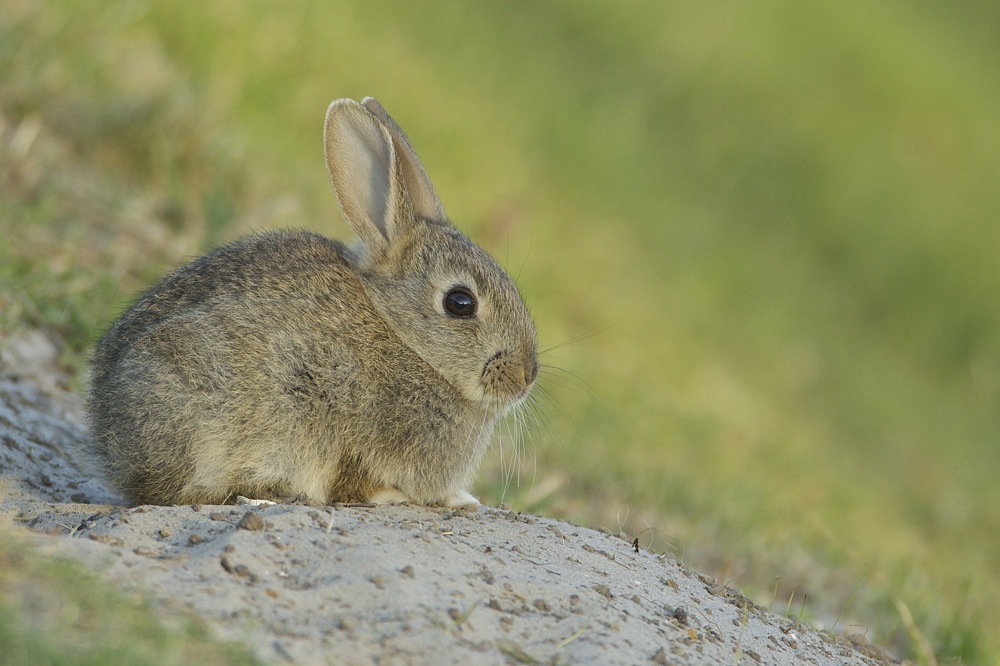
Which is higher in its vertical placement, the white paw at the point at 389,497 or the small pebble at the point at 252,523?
the white paw at the point at 389,497

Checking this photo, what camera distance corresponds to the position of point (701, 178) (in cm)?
1664

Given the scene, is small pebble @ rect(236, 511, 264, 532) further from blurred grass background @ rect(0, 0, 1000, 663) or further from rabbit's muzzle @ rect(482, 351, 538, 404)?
blurred grass background @ rect(0, 0, 1000, 663)

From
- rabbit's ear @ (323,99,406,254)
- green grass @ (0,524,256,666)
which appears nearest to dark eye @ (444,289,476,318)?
rabbit's ear @ (323,99,406,254)

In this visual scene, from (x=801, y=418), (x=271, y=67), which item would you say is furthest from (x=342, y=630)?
(x=801, y=418)

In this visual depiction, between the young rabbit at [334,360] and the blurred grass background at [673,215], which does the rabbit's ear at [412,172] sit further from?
the blurred grass background at [673,215]

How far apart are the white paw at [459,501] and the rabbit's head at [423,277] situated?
411mm

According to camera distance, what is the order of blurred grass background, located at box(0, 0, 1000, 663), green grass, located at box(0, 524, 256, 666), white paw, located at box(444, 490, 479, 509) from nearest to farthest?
1. green grass, located at box(0, 524, 256, 666)
2. white paw, located at box(444, 490, 479, 509)
3. blurred grass background, located at box(0, 0, 1000, 663)

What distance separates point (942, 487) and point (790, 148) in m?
6.31

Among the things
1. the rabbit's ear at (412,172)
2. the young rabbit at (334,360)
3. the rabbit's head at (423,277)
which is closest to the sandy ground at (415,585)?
the young rabbit at (334,360)

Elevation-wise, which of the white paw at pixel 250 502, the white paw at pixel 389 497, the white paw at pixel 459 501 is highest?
the white paw at pixel 459 501

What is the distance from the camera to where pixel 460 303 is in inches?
215

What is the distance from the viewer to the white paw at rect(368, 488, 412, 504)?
516 centimetres

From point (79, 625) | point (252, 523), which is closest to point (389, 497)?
point (252, 523)

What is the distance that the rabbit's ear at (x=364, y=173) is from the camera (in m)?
5.56
